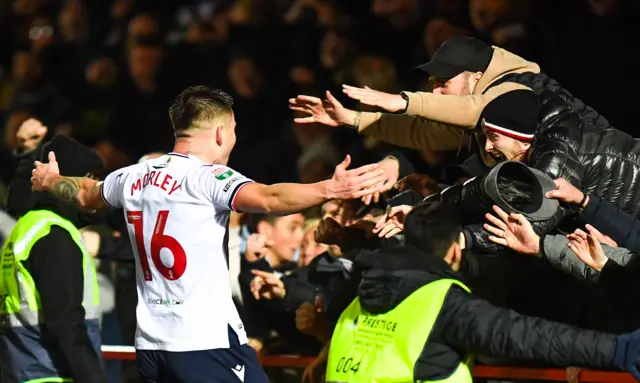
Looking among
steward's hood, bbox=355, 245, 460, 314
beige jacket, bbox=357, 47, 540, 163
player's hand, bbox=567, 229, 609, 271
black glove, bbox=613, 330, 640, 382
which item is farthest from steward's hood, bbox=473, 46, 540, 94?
black glove, bbox=613, 330, 640, 382

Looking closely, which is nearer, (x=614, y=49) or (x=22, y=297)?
(x=22, y=297)

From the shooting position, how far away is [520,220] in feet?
15.8

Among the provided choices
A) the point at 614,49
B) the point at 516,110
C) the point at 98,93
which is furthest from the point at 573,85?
the point at 98,93

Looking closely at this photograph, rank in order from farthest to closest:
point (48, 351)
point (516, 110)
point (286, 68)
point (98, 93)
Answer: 1. point (98, 93)
2. point (286, 68)
3. point (48, 351)
4. point (516, 110)

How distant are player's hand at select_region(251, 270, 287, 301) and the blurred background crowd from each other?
59 mm

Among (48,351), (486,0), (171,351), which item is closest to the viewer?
(171,351)

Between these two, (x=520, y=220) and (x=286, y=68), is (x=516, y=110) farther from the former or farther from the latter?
(x=286, y=68)

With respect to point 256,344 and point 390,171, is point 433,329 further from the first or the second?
point 256,344

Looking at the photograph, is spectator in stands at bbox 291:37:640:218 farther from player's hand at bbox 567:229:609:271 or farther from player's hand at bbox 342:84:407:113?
player's hand at bbox 567:229:609:271

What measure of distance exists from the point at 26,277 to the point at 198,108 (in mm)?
1512

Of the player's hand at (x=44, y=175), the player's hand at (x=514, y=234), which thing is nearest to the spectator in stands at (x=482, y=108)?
the player's hand at (x=514, y=234)

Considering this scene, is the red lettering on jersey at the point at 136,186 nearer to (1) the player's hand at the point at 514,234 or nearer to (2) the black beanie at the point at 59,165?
(2) the black beanie at the point at 59,165

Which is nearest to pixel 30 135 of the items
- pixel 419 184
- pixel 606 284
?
pixel 419 184

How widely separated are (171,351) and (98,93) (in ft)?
21.3
